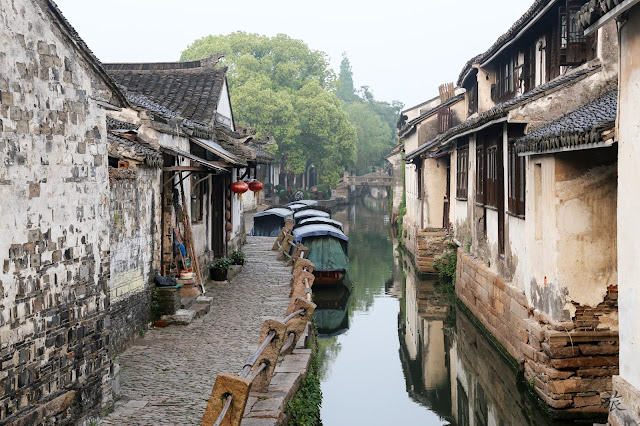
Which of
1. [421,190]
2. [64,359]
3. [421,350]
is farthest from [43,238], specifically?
[421,190]

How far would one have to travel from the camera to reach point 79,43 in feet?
24.3

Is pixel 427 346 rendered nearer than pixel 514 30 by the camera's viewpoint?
No

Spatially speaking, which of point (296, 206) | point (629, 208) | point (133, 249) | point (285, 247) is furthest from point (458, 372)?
point (296, 206)

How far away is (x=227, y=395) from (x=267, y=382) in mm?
2605

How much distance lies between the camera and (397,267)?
1210 inches

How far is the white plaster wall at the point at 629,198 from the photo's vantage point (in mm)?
7500

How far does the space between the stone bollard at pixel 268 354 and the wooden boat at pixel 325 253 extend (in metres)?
15.3

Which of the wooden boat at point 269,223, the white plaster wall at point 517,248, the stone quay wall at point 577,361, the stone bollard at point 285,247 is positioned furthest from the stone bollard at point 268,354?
the wooden boat at point 269,223

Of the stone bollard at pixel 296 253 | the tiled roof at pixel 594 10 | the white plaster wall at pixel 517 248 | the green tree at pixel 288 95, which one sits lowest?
the stone bollard at pixel 296 253

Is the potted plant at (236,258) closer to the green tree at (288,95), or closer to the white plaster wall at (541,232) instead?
the white plaster wall at (541,232)

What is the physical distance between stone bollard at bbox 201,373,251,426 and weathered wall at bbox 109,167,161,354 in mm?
4370

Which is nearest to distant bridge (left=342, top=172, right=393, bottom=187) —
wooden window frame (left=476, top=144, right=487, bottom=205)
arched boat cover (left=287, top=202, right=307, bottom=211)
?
arched boat cover (left=287, top=202, right=307, bottom=211)

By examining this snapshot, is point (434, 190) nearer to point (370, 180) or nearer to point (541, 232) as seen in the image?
point (541, 232)

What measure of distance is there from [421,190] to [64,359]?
2331 cm
